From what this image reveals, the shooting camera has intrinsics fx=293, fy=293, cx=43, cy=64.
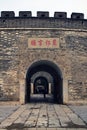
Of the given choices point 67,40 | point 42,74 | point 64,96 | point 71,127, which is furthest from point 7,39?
point 42,74

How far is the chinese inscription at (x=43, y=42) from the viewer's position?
14766mm

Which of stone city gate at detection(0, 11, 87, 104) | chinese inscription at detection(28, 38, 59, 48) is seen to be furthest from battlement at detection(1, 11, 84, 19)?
chinese inscription at detection(28, 38, 59, 48)

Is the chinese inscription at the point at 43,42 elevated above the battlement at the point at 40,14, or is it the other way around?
the battlement at the point at 40,14

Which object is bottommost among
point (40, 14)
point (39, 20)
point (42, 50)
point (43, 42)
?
point (42, 50)

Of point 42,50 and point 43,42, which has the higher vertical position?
point 43,42

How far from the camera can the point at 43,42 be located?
1480 centimetres

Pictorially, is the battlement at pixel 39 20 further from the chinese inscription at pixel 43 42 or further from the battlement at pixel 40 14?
the chinese inscription at pixel 43 42

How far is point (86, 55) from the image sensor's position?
48.8ft

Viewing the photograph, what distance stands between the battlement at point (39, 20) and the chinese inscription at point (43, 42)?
26.9 inches

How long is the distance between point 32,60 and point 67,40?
2048 millimetres

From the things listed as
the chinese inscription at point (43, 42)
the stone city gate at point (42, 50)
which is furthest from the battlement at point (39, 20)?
the chinese inscription at point (43, 42)

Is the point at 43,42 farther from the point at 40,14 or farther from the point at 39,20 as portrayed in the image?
the point at 40,14

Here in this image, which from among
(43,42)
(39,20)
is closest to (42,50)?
(43,42)

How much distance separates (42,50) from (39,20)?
154cm
